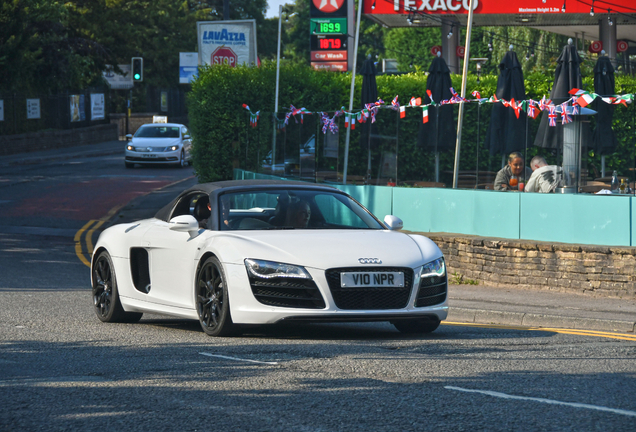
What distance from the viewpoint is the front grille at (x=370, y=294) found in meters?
7.98

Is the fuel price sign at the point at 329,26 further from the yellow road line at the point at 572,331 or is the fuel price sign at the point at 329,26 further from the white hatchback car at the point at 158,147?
the yellow road line at the point at 572,331

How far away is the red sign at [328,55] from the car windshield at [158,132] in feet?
21.5

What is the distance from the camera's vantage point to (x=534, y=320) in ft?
34.8

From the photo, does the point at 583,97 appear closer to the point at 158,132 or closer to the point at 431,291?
the point at 431,291

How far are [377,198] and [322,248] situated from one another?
25.3ft

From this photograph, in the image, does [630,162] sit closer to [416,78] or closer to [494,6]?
[416,78]

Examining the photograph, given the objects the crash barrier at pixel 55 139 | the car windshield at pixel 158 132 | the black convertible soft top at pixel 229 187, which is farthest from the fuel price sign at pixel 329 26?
the black convertible soft top at pixel 229 187

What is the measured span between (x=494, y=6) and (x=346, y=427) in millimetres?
27089

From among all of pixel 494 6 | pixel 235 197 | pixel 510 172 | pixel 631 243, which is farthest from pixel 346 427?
pixel 494 6

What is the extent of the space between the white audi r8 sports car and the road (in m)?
0.28

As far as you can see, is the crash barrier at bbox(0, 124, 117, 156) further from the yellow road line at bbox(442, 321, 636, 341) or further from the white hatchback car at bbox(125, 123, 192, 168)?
the yellow road line at bbox(442, 321, 636, 341)

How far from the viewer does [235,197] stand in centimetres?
923

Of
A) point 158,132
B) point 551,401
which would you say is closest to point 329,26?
point 158,132

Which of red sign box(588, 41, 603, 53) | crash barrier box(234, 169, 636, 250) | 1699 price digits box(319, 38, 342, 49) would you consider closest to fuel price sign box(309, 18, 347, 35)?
1699 price digits box(319, 38, 342, 49)
